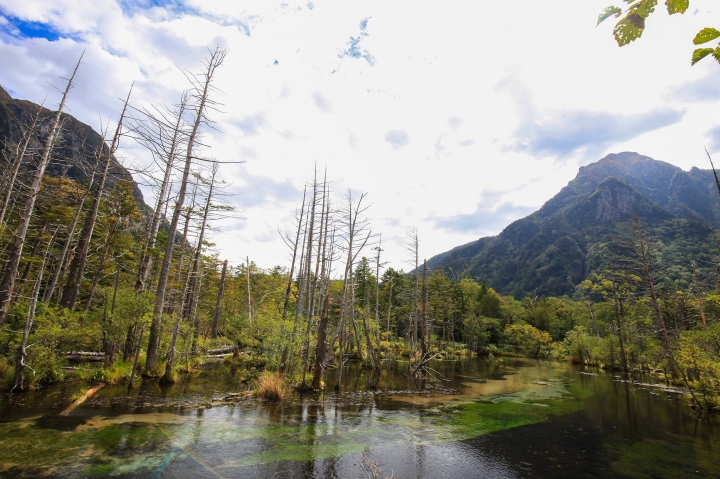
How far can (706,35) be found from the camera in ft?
3.90

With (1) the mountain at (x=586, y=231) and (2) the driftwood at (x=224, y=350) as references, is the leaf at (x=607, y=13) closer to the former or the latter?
(2) the driftwood at (x=224, y=350)

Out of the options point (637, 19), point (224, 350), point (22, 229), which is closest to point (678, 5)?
point (637, 19)

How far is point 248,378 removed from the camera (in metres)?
17.8

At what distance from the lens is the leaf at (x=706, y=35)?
3.83 feet

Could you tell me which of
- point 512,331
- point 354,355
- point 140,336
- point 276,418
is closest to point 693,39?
point 276,418

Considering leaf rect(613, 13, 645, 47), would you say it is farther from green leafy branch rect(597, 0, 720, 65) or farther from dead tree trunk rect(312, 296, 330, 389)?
dead tree trunk rect(312, 296, 330, 389)

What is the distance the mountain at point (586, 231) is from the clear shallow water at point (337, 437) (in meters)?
82.5

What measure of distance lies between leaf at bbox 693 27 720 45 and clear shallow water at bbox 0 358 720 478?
332 inches

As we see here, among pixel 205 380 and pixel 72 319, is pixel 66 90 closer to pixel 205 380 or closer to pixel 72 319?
pixel 72 319

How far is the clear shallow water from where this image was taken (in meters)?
7.04

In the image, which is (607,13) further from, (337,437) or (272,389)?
(272,389)

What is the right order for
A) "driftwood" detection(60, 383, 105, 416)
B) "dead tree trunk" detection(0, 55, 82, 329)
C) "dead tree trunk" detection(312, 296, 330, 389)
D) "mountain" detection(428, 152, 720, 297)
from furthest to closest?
"mountain" detection(428, 152, 720, 297), "dead tree trunk" detection(312, 296, 330, 389), "dead tree trunk" detection(0, 55, 82, 329), "driftwood" detection(60, 383, 105, 416)

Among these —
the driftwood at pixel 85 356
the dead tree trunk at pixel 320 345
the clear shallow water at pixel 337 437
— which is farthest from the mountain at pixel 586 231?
the driftwood at pixel 85 356

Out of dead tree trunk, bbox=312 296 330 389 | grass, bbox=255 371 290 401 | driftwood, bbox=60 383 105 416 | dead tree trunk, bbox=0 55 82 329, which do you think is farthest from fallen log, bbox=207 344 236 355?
dead tree trunk, bbox=0 55 82 329
